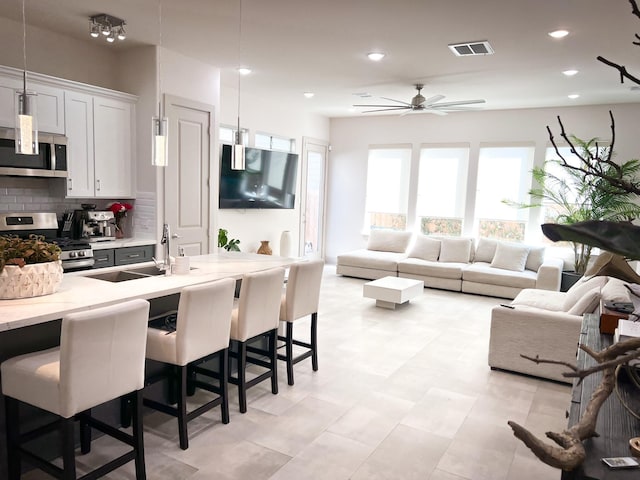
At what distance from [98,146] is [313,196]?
198 inches

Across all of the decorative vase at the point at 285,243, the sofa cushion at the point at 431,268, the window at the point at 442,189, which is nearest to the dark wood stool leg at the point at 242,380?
the decorative vase at the point at 285,243

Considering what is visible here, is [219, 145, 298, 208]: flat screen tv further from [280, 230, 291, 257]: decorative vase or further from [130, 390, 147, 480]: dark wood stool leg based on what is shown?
[130, 390, 147, 480]: dark wood stool leg

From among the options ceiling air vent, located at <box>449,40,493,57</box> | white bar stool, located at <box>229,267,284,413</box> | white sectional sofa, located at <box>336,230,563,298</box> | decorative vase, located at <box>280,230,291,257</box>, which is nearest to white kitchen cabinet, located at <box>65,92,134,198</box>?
white bar stool, located at <box>229,267,284,413</box>

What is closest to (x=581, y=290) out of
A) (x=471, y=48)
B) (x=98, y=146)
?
(x=471, y=48)

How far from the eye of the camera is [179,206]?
5336 millimetres

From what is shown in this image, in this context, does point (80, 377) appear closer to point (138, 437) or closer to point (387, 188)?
point (138, 437)

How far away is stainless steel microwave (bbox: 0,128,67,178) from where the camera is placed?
3934 mm

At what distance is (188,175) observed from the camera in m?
5.43

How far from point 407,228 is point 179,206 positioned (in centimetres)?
475

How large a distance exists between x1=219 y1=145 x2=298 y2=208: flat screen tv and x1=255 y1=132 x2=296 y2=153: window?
342 millimetres

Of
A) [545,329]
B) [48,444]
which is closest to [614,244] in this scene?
[48,444]

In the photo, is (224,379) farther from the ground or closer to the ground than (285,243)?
closer to the ground

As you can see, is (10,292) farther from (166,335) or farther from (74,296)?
(166,335)

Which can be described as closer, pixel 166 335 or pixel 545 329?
pixel 166 335
